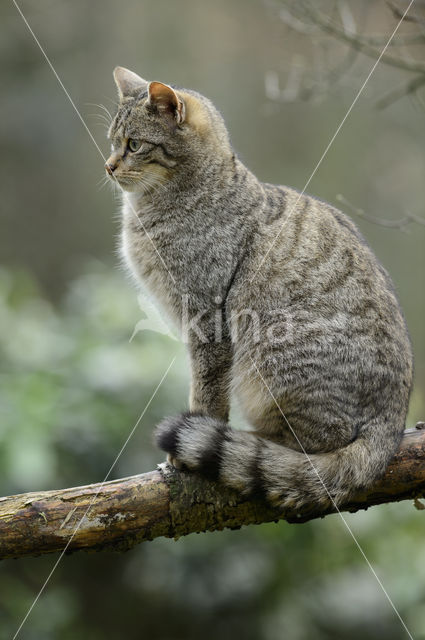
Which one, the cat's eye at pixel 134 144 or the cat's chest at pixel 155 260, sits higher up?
the cat's eye at pixel 134 144

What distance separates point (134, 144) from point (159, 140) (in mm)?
111

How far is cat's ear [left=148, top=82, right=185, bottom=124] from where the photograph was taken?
280 centimetres

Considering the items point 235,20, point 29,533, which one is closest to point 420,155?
point 235,20

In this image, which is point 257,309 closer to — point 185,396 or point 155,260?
point 155,260

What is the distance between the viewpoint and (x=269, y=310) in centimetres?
266

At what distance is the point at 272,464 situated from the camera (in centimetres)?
235

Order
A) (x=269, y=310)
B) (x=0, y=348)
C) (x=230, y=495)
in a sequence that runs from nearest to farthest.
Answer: (x=230, y=495) < (x=269, y=310) < (x=0, y=348)

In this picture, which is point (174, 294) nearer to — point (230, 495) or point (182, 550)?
point (230, 495)

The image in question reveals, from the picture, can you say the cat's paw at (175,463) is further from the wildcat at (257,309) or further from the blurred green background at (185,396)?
the blurred green background at (185,396)

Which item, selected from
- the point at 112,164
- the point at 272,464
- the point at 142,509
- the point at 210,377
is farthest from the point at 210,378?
the point at 112,164

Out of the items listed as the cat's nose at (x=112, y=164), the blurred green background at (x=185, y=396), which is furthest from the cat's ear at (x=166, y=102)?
the blurred green background at (x=185, y=396)

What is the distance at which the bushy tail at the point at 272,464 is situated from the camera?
234 cm

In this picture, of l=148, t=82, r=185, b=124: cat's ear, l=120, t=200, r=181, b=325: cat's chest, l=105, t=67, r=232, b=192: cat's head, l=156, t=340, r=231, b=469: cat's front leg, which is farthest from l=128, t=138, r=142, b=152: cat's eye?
l=156, t=340, r=231, b=469: cat's front leg

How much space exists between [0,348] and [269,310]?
228 cm
